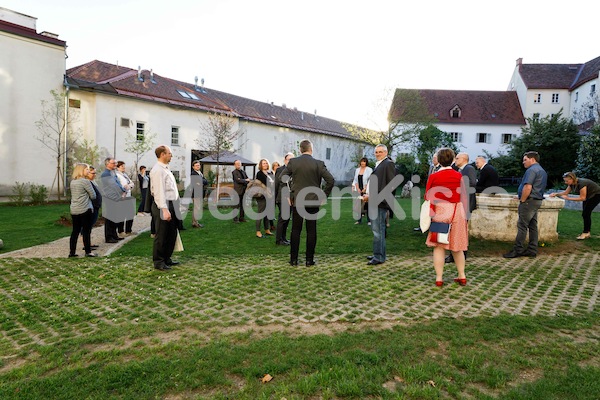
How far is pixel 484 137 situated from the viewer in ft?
155

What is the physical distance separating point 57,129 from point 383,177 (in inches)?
899

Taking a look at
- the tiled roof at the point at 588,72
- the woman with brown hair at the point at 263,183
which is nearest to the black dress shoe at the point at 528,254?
the woman with brown hair at the point at 263,183

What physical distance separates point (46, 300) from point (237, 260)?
3.11 m

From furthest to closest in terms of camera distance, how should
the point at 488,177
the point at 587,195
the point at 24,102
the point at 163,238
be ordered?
the point at 24,102 → the point at 587,195 → the point at 488,177 → the point at 163,238

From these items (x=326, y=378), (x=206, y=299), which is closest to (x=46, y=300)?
(x=206, y=299)

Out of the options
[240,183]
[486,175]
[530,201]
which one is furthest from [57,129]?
[530,201]

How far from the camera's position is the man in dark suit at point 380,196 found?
6562 millimetres

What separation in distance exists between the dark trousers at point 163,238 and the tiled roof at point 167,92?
68.8 ft

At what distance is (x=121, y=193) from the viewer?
31.0ft

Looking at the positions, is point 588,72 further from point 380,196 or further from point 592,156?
point 380,196

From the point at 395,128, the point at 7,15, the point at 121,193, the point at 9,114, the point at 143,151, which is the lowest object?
the point at 121,193

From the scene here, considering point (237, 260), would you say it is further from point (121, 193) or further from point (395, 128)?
point (395, 128)

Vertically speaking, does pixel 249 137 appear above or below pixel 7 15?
below

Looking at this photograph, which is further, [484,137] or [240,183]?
[484,137]
